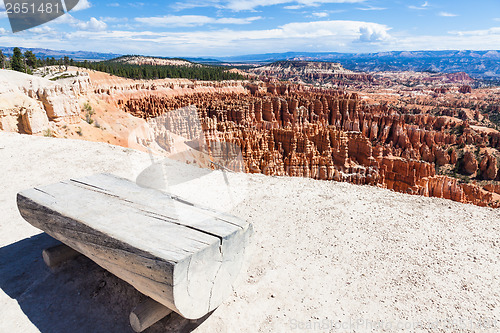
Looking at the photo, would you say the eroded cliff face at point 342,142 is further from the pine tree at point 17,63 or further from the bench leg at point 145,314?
the bench leg at point 145,314

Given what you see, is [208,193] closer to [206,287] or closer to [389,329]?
[206,287]

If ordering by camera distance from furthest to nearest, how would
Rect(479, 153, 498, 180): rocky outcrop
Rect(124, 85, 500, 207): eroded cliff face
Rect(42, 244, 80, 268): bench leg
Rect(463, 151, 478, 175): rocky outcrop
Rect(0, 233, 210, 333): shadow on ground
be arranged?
1. Rect(463, 151, 478, 175): rocky outcrop
2. Rect(479, 153, 498, 180): rocky outcrop
3. Rect(124, 85, 500, 207): eroded cliff face
4. Rect(42, 244, 80, 268): bench leg
5. Rect(0, 233, 210, 333): shadow on ground

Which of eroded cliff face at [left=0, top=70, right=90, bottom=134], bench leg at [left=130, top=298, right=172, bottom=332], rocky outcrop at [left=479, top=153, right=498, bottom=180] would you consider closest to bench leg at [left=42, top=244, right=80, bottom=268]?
bench leg at [left=130, top=298, right=172, bottom=332]

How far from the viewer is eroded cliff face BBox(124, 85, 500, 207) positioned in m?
20.8

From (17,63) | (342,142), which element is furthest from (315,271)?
(17,63)

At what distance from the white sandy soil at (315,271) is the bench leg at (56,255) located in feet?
0.42

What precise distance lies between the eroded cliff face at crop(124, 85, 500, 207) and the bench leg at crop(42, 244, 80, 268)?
16.2 m

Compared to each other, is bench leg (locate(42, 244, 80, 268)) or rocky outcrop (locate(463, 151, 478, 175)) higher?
bench leg (locate(42, 244, 80, 268))

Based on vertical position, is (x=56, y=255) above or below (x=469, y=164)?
above

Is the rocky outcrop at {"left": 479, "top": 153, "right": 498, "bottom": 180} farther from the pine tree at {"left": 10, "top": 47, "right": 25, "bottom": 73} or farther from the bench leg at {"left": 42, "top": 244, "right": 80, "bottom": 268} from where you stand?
the pine tree at {"left": 10, "top": 47, "right": 25, "bottom": 73}

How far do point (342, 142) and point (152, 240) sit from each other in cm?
2392

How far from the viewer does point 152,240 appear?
9.66 feet

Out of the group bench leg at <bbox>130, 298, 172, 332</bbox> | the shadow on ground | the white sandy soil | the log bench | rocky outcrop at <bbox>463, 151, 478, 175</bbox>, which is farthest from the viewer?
rocky outcrop at <bbox>463, 151, 478, 175</bbox>

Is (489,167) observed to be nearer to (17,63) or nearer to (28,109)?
(28,109)
